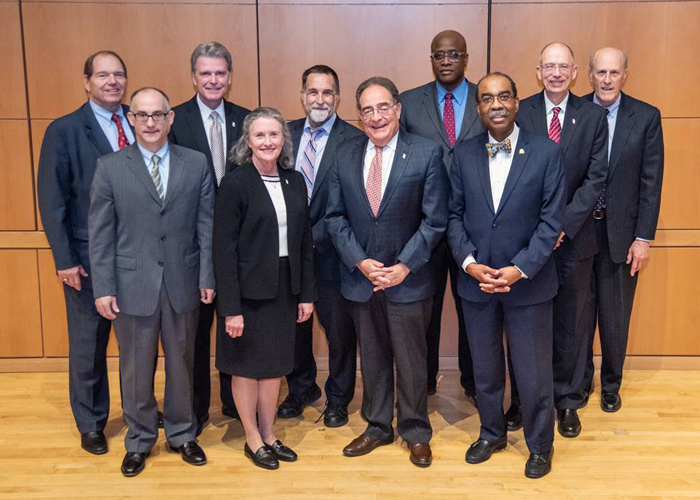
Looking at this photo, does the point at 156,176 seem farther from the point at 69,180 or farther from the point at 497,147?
the point at 497,147

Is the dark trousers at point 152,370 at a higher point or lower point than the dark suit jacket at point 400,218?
lower

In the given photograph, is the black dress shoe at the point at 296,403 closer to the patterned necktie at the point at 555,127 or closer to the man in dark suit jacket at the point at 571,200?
the man in dark suit jacket at the point at 571,200

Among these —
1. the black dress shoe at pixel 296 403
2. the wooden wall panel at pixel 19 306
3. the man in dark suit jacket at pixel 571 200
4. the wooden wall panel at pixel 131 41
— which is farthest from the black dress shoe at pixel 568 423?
the wooden wall panel at pixel 19 306

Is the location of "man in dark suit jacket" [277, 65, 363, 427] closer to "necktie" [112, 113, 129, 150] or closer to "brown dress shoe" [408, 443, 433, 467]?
"brown dress shoe" [408, 443, 433, 467]

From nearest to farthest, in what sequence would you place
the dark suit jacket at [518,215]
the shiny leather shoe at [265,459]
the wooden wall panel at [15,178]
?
the dark suit jacket at [518,215]
the shiny leather shoe at [265,459]
the wooden wall panel at [15,178]

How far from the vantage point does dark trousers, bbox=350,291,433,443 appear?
3.48 meters

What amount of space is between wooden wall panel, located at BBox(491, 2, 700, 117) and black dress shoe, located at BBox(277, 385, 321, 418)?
7.78 feet

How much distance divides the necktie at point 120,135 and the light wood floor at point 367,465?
1.54 metres

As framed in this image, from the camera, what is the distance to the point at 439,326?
4242 millimetres

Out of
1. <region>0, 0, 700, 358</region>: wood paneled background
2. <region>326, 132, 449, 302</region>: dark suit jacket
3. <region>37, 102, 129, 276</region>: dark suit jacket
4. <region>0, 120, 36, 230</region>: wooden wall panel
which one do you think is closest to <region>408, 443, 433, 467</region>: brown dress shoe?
<region>326, 132, 449, 302</region>: dark suit jacket

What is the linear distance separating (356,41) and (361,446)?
100 inches

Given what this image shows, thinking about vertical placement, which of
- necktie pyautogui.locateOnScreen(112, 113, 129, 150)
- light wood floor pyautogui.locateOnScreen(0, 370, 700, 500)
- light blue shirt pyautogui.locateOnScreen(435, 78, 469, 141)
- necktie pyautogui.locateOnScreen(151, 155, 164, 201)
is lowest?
light wood floor pyautogui.locateOnScreen(0, 370, 700, 500)

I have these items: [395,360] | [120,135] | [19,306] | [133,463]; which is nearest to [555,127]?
[395,360]

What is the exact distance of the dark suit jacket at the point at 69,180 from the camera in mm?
3566
